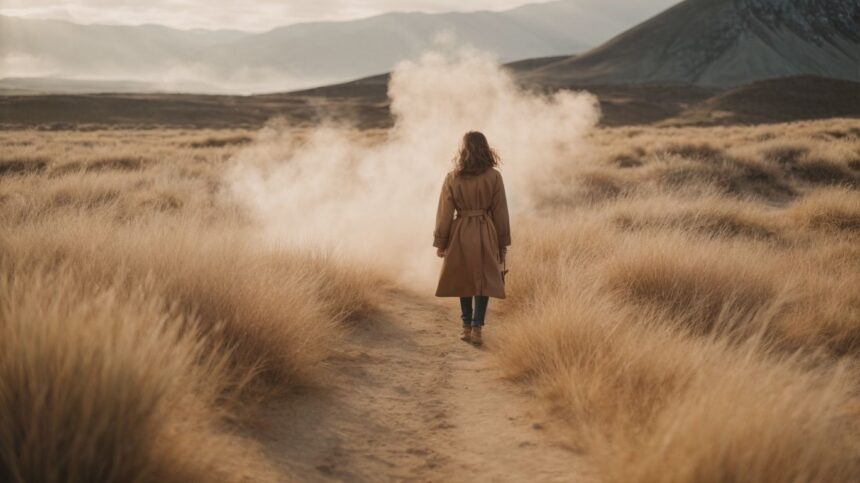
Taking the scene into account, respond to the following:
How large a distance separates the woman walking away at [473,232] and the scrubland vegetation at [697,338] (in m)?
0.42

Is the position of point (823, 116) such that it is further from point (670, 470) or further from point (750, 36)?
point (750, 36)

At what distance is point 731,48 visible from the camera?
371 ft

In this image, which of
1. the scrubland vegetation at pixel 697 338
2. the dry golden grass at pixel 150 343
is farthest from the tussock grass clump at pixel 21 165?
the scrubland vegetation at pixel 697 338

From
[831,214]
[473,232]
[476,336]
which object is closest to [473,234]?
[473,232]

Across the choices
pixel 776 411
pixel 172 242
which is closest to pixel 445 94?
pixel 172 242

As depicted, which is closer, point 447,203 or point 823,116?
point 447,203

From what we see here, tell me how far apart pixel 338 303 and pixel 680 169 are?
12.5 meters

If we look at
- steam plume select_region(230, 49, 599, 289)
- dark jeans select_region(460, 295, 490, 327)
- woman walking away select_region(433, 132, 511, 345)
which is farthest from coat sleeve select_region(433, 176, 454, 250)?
steam plume select_region(230, 49, 599, 289)

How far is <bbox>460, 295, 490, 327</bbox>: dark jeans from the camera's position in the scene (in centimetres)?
556

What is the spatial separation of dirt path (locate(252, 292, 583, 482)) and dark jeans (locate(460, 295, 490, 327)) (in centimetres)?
34

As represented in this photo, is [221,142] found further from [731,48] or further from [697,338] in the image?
[731,48]

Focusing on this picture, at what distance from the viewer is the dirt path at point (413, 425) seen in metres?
3.15

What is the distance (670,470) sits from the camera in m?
2.43

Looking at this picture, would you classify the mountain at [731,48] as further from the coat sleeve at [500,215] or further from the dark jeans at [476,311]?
the dark jeans at [476,311]
